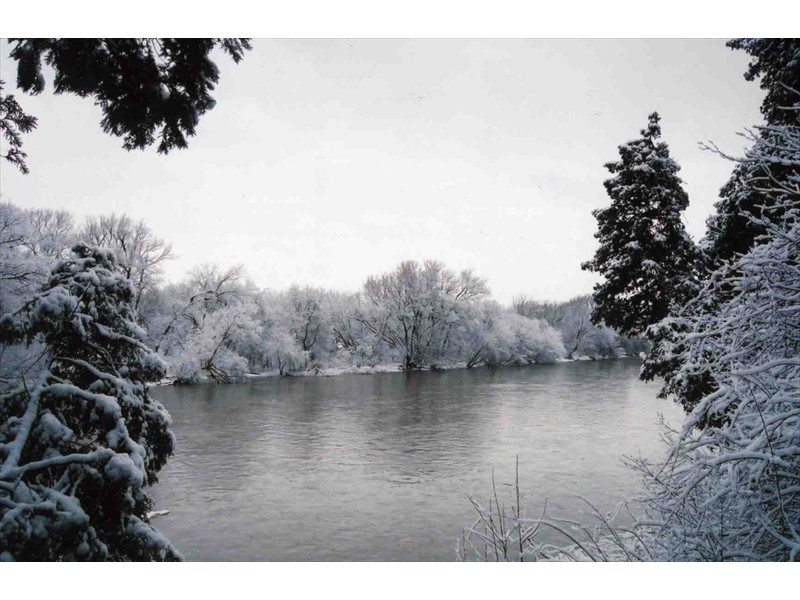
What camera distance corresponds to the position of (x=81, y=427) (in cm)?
327

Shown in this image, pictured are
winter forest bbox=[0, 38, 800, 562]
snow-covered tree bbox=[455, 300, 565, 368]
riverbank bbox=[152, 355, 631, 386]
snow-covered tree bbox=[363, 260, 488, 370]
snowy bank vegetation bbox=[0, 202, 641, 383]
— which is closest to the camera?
winter forest bbox=[0, 38, 800, 562]

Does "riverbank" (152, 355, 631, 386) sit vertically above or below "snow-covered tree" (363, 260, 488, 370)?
below

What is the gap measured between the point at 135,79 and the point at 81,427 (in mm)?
2092

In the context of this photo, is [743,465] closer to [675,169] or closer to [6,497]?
[6,497]

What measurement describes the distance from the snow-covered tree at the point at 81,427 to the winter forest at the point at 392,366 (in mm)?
13

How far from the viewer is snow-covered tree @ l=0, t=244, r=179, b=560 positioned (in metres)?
2.74

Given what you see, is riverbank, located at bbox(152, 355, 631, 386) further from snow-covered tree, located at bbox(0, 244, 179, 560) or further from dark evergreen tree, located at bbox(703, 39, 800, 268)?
snow-covered tree, located at bbox(0, 244, 179, 560)

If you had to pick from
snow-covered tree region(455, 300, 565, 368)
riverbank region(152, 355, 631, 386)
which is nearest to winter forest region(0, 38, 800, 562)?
riverbank region(152, 355, 631, 386)

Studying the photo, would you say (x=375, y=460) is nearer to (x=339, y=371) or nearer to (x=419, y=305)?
(x=419, y=305)

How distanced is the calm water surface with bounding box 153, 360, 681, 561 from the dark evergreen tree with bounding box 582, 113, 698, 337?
2.18 meters

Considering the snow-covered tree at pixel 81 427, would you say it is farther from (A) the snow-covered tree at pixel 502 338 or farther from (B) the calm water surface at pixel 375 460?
(A) the snow-covered tree at pixel 502 338

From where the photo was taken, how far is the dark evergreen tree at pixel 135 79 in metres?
2.83
